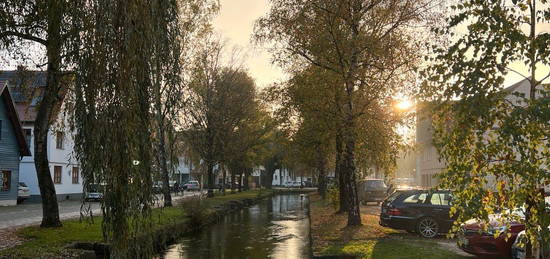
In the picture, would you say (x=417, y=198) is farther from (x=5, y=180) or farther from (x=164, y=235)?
(x=5, y=180)

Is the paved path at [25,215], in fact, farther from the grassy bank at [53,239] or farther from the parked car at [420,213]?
the parked car at [420,213]

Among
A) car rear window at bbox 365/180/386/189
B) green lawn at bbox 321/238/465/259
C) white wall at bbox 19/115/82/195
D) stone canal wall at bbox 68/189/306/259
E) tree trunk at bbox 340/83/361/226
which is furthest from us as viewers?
white wall at bbox 19/115/82/195

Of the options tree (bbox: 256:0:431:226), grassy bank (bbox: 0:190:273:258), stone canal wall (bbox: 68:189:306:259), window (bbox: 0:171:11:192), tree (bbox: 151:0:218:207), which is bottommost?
stone canal wall (bbox: 68:189:306:259)

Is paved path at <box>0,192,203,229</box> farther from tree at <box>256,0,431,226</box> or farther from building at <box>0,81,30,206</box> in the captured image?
tree at <box>256,0,431,226</box>

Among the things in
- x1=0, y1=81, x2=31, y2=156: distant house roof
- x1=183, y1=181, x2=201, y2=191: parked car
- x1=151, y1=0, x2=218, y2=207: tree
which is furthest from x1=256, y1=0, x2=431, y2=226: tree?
x1=183, y1=181, x2=201, y2=191: parked car

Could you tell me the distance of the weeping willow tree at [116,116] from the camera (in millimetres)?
8531

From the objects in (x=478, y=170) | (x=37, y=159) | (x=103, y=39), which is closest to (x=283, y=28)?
(x=37, y=159)

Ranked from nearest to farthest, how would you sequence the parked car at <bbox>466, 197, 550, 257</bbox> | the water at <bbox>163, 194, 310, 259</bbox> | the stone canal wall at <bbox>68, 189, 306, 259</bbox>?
1. the parked car at <bbox>466, 197, 550, 257</bbox>
2. the stone canal wall at <bbox>68, 189, 306, 259</bbox>
3. the water at <bbox>163, 194, 310, 259</bbox>

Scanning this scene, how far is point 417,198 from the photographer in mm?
17234

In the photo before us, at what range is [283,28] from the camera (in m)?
20.4

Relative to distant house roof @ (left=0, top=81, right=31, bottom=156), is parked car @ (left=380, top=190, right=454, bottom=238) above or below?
below

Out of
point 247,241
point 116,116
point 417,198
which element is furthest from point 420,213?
point 116,116

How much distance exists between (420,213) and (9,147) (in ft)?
96.3

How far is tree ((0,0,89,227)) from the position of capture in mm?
9945
